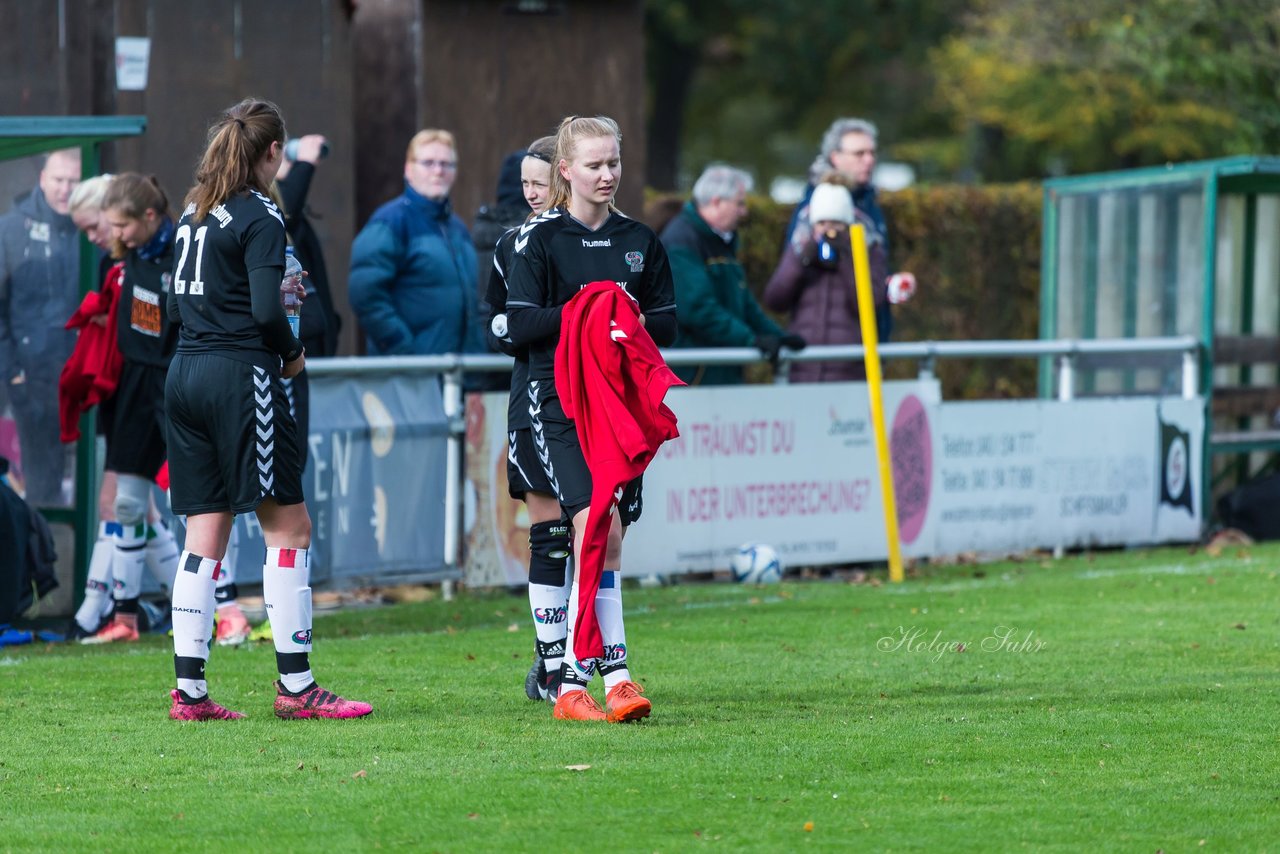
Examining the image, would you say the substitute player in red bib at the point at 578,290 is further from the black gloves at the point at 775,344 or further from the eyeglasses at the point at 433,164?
the black gloves at the point at 775,344

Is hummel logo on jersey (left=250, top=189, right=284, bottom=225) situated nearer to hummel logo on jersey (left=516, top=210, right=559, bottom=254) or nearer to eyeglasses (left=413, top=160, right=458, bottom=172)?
hummel logo on jersey (left=516, top=210, right=559, bottom=254)

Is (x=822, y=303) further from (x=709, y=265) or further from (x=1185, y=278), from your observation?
(x=1185, y=278)

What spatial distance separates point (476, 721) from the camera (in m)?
6.39

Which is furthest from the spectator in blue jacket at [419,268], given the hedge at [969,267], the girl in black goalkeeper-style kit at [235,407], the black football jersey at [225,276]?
the hedge at [969,267]

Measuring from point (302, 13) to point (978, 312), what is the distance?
340 inches

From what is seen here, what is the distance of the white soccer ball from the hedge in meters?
7.75

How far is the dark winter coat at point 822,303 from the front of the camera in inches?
462

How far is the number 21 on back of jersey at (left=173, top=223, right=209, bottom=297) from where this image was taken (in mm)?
6289

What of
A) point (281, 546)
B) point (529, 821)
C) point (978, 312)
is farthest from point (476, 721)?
point (978, 312)

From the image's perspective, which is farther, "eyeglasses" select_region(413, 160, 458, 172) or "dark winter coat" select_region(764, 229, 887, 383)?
"dark winter coat" select_region(764, 229, 887, 383)

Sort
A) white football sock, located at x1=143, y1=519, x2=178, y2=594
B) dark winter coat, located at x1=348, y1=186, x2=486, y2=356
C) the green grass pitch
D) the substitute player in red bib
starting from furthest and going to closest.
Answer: dark winter coat, located at x1=348, y1=186, x2=486, y2=356, white football sock, located at x1=143, y1=519, x2=178, y2=594, the substitute player in red bib, the green grass pitch

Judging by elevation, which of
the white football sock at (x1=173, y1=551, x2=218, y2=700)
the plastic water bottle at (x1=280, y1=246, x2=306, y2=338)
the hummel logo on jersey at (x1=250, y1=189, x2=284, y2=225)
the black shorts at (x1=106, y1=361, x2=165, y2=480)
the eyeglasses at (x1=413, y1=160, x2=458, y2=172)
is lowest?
the white football sock at (x1=173, y1=551, x2=218, y2=700)

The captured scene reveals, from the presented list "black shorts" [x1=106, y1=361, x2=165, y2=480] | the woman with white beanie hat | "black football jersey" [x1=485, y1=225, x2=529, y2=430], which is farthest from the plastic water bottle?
the woman with white beanie hat

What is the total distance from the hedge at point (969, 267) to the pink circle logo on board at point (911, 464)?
654cm
